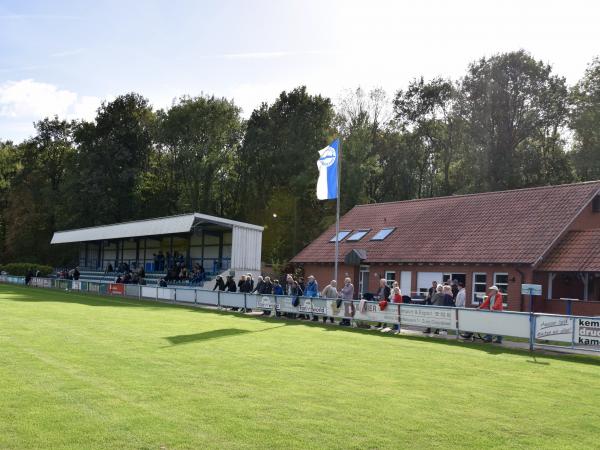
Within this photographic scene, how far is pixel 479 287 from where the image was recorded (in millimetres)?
30125

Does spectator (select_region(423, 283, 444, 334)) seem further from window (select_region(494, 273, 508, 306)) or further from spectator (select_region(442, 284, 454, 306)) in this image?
window (select_region(494, 273, 508, 306))

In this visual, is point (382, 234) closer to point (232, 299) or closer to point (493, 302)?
point (232, 299)

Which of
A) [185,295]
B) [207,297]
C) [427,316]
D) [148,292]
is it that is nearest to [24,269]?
[148,292]

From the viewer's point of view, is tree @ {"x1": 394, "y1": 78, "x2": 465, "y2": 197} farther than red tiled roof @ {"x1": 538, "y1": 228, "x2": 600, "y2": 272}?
Yes

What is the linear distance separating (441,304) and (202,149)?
151 ft

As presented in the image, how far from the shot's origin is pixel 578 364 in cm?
1563

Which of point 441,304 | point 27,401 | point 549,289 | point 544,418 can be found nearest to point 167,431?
point 27,401

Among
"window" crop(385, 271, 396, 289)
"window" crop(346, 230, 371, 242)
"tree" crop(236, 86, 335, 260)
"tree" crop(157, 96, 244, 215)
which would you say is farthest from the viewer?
"tree" crop(157, 96, 244, 215)

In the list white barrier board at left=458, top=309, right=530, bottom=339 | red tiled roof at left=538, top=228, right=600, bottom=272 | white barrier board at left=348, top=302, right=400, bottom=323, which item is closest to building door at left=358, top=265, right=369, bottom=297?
red tiled roof at left=538, top=228, right=600, bottom=272

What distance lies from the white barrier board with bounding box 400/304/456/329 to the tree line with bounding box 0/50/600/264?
3301 cm

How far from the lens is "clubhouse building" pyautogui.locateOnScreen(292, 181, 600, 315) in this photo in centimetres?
2777

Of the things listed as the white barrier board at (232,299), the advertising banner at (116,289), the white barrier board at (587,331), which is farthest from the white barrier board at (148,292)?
the white barrier board at (587,331)

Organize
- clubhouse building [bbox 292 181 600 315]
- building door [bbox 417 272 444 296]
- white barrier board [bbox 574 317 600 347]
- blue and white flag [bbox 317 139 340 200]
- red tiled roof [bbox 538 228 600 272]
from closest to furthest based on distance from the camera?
1. white barrier board [bbox 574 317 600 347]
2. red tiled roof [bbox 538 228 600 272]
3. blue and white flag [bbox 317 139 340 200]
4. clubhouse building [bbox 292 181 600 315]
5. building door [bbox 417 272 444 296]

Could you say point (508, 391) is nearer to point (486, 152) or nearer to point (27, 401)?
point (27, 401)
